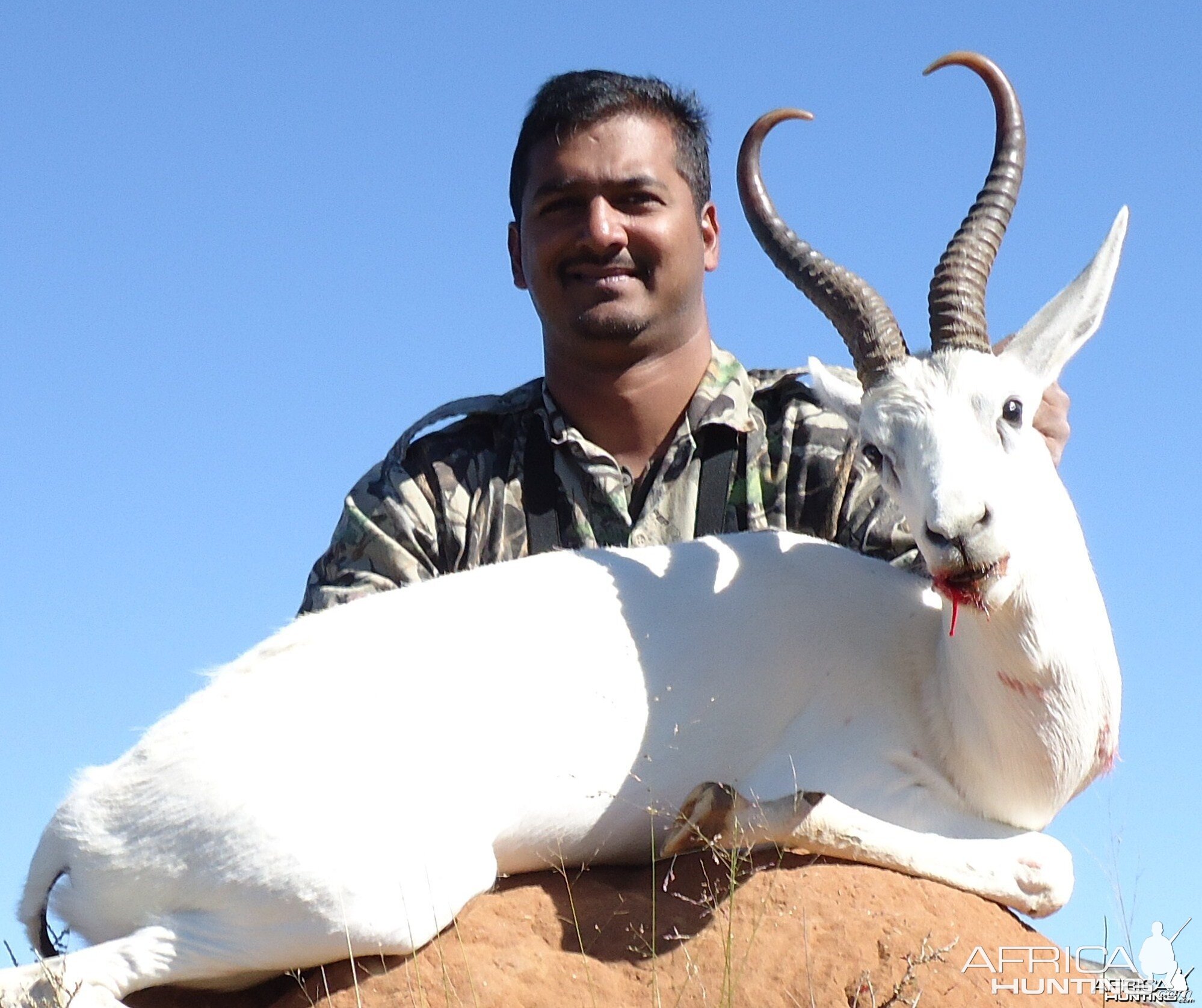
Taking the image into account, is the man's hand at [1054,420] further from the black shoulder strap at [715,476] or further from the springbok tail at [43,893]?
the springbok tail at [43,893]

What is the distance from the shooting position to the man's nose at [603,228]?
7.36m

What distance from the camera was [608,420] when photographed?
7.53 metres

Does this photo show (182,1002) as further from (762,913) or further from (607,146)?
(607,146)

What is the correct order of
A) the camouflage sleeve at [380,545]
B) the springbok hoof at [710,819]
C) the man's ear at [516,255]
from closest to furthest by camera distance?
1. the springbok hoof at [710,819]
2. the camouflage sleeve at [380,545]
3. the man's ear at [516,255]

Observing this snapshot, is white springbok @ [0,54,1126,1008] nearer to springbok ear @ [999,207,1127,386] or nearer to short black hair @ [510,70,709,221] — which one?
springbok ear @ [999,207,1127,386]

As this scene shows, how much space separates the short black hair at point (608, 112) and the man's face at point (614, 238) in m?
0.07

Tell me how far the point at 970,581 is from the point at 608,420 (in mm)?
3077

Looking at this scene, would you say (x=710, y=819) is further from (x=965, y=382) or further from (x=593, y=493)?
(x=593, y=493)

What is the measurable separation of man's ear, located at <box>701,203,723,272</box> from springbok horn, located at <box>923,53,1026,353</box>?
97.1 inches

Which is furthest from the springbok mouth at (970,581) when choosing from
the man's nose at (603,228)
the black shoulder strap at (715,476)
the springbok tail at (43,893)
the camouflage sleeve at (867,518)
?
Result: the man's nose at (603,228)

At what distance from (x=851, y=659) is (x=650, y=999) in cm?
157

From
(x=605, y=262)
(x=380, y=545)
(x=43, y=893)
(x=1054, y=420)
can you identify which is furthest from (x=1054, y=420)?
(x=43, y=893)

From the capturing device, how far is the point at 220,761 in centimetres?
465

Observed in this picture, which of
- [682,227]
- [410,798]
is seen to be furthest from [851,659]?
[682,227]
